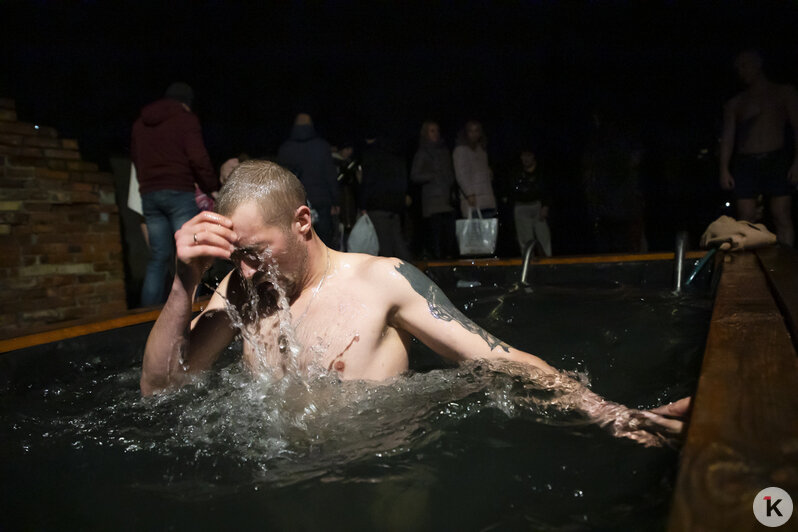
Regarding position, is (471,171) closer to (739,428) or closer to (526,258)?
(526,258)

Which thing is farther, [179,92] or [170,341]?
[179,92]

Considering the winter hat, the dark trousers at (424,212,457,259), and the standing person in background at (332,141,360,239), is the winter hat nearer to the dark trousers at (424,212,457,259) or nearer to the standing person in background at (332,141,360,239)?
the standing person in background at (332,141,360,239)

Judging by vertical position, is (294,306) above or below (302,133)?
below

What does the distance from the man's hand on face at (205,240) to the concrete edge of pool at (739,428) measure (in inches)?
48.0

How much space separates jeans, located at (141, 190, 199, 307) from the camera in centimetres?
391

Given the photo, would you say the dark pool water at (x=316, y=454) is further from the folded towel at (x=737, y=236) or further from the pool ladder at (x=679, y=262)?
the folded towel at (x=737, y=236)

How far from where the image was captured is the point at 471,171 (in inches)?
229

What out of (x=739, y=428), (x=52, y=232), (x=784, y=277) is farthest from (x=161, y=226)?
(x=739, y=428)

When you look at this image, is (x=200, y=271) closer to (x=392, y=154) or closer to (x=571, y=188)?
(x=392, y=154)

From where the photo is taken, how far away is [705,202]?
7.16m

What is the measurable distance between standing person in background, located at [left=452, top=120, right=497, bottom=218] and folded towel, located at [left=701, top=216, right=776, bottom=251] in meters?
2.32

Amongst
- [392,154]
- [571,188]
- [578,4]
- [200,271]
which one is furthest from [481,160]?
[200,271]
